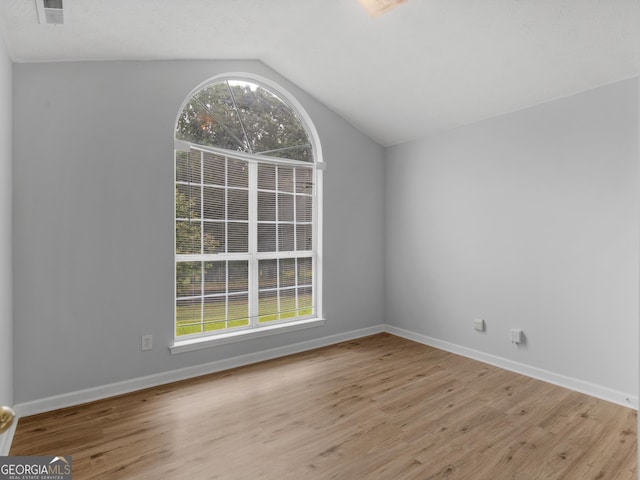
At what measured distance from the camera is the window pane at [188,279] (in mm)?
3225

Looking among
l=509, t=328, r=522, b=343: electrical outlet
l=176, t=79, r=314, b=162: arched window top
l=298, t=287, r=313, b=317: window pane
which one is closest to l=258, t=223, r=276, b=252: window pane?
l=298, t=287, r=313, b=317: window pane

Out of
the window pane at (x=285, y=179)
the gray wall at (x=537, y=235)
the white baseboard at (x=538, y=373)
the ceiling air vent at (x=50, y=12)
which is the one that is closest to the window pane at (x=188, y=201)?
the window pane at (x=285, y=179)

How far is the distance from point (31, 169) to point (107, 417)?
5.86ft

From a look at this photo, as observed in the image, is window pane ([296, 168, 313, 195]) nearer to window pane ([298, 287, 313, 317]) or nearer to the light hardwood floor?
window pane ([298, 287, 313, 317])

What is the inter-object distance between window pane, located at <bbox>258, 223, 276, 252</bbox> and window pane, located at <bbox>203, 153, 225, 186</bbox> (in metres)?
0.61

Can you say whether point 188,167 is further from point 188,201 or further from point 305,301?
point 305,301

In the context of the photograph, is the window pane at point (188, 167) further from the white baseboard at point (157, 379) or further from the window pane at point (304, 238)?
the white baseboard at point (157, 379)

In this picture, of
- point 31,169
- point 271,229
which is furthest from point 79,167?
point 271,229

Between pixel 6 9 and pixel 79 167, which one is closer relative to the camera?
pixel 6 9

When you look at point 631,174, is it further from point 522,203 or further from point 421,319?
point 421,319

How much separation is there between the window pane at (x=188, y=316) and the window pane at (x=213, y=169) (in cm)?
111

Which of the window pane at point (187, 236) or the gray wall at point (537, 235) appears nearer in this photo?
the gray wall at point (537, 235)

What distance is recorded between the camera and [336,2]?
2684 millimetres

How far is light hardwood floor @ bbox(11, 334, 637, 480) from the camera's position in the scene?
1.94 meters
